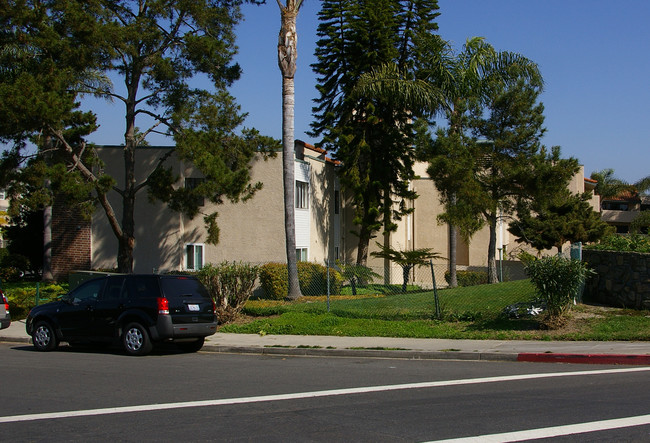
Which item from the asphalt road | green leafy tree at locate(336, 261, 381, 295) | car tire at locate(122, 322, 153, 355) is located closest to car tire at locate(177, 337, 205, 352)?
car tire at locate(122, 322, 153, 355)

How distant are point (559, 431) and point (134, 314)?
342 inches

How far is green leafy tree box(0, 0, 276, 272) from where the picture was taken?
22.4 metres

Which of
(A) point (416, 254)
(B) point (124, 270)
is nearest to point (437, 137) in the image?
(A) point (416, 254)

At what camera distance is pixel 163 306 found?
1247cm

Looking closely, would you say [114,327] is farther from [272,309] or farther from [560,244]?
[560,244]

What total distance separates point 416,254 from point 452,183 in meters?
4.16

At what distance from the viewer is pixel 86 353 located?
534 inches

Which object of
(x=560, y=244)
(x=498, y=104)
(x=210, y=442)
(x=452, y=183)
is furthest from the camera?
(x=560, y=244)

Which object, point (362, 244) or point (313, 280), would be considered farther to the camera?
point (362, 244)

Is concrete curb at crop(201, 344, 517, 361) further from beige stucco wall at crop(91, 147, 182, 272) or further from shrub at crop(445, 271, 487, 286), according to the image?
shrub at crop(445, 271, 487, 286)

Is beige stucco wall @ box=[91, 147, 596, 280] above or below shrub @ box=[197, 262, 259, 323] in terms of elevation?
above

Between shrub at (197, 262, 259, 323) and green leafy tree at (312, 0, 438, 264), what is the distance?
16345 millimetres

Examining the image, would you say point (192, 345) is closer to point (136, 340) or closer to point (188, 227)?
point (136, 340)

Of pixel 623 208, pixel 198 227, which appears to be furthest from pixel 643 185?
pixel 198 227
